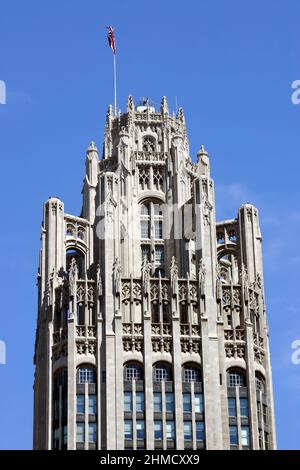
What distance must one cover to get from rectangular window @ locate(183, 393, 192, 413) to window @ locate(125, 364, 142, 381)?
4.19m

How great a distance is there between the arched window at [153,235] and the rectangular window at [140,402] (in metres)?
15.0

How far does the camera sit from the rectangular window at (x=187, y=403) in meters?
146

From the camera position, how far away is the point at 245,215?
160 meters

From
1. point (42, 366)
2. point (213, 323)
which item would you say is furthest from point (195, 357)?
point (42, 366)

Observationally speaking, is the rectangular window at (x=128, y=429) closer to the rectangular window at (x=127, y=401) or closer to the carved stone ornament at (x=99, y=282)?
the rectangular window at (x=127, y=401)

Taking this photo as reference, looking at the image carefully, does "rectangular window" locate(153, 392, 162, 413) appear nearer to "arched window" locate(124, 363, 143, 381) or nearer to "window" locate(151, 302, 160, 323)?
"arched window" locate(124, 363, 143, 381)

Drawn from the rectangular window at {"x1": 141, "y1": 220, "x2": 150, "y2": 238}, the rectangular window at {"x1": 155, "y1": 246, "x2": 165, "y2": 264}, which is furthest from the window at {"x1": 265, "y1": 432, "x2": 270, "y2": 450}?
the rectangular window at {"x1": 141, "y1": 220, "x2": 150, "y2": 238}

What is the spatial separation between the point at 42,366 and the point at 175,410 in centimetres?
1291

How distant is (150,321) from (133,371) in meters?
4.77

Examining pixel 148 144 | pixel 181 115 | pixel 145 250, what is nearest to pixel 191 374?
pixel 145 250

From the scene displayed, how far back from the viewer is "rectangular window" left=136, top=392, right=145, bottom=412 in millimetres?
145863
